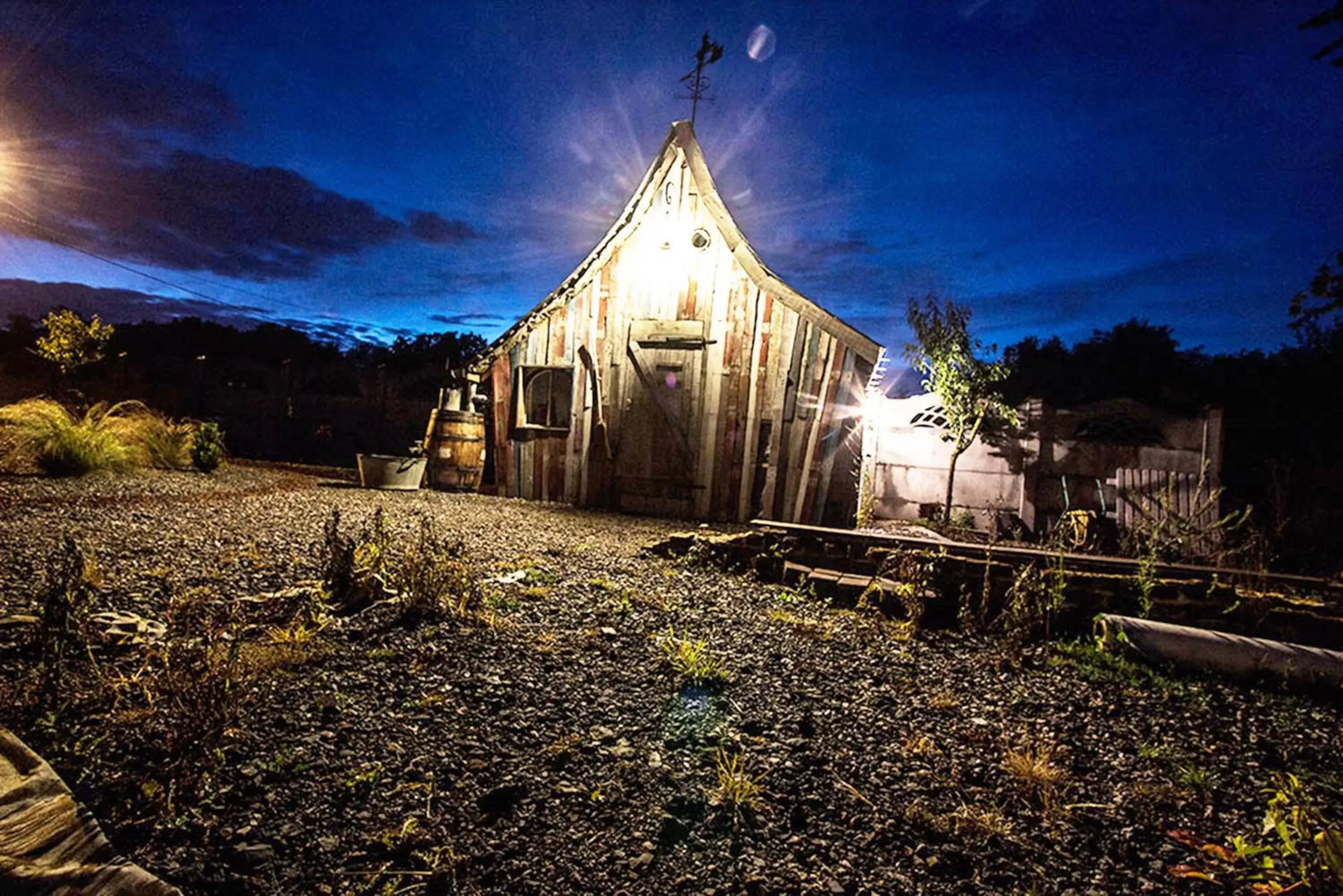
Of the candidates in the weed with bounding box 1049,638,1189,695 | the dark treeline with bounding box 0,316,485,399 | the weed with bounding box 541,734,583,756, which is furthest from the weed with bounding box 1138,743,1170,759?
the dark treeline with bounding box 0,316,485,399

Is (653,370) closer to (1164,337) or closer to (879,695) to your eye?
(879,695)

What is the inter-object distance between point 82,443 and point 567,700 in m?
9.73

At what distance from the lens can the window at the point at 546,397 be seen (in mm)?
9883

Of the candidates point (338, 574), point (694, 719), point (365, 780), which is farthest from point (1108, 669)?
Result: point (338, 574)

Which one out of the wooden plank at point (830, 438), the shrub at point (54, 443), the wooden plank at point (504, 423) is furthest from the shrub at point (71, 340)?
the wooden plank at point (830, 438)

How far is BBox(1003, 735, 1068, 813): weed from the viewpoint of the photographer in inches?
87.9

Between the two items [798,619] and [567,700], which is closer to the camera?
[567,700]

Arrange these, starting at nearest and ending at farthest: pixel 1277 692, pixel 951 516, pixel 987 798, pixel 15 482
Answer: pixel 987 798
pixel 1277 692
pixel 15 482
pixel 951 516

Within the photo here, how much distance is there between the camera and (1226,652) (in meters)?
3.44

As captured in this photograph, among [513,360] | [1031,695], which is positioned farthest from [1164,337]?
[1031,695]

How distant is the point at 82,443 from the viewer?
850cm

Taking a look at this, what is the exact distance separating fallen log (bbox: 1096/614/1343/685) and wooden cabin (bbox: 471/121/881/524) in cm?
504

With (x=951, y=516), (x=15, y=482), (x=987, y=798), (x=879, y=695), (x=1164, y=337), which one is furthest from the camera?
(x=1164, y=337)

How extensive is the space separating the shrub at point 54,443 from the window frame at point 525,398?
583 cm
